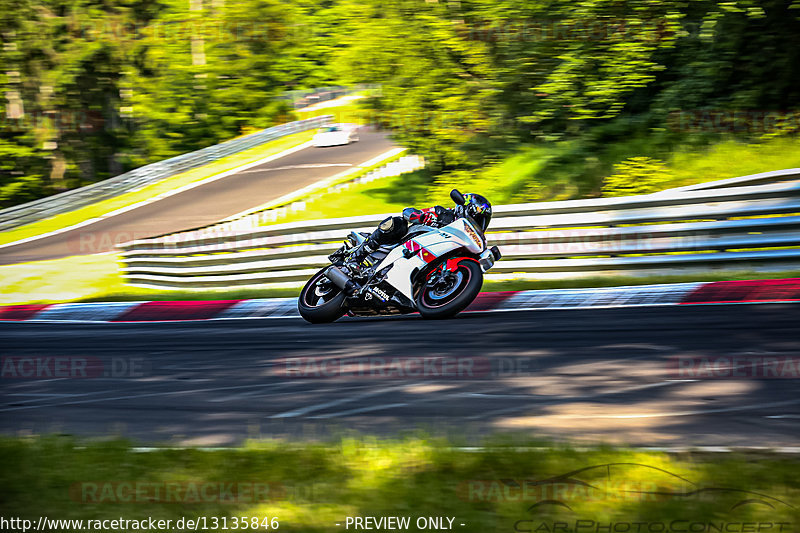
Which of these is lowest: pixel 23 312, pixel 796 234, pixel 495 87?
pixel 23 312

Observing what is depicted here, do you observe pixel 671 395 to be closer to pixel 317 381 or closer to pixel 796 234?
pixel 317 381

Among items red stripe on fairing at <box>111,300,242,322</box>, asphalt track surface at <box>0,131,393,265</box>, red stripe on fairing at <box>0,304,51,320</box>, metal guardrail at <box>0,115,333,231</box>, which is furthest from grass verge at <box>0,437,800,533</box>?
metal guardrail at <box>0,115,333,231</box>

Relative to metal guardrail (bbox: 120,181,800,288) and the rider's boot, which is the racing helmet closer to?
the rider's boot

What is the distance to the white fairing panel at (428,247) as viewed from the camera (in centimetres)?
830

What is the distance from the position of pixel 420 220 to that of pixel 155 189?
2099cm

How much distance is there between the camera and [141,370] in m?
7.38

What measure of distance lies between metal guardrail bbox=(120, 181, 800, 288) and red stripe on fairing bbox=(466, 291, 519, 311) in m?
0.82

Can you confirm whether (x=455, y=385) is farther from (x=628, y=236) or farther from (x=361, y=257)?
(x=628, y=236)

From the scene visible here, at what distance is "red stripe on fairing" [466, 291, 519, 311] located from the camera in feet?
30.7

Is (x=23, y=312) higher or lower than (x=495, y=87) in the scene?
lower

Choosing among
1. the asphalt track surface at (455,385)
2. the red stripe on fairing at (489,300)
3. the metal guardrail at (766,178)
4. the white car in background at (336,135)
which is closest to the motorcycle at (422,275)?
the asphalt track surface at (455,385)

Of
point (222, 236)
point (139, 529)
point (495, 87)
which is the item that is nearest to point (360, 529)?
point (139, 529)

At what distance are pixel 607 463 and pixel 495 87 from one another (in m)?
13.1

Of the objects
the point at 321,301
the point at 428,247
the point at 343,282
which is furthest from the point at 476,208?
the point at 321,301
